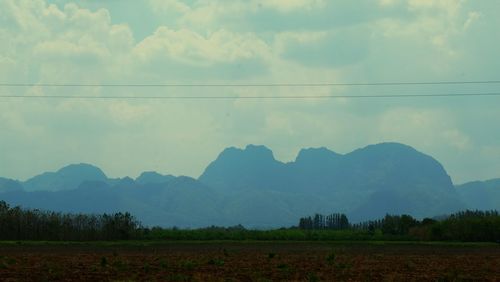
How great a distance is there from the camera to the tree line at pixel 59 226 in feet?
282

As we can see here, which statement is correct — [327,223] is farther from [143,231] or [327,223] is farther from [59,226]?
[59,226]

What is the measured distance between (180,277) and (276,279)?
165 inches

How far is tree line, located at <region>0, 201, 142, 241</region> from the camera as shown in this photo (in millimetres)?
86062

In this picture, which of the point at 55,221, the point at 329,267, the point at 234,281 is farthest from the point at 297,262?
the point at 55,221

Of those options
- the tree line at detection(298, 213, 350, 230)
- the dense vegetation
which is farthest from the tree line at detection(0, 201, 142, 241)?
the tree line at detection(298, 213, 350, 230)

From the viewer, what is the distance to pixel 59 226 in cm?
8825

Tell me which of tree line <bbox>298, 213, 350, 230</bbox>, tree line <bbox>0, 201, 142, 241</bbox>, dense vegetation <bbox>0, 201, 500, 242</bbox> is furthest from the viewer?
tree line <bbox>298, 213, 350, 230</bbox>

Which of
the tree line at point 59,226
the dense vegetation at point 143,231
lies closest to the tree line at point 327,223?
the dense vegetation at point 143,231

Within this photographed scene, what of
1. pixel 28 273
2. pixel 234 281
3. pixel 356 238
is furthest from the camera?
pixel 356 238

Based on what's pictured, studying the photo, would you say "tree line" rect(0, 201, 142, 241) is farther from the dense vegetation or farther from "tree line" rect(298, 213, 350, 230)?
"tree line" rect(298, 213, 350, 230)

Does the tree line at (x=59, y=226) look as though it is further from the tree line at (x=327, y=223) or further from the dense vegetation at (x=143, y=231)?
the tree line at (x=327, y=223)

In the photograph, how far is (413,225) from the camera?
116500 mm

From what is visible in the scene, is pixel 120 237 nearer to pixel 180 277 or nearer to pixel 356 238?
pixel 356 238

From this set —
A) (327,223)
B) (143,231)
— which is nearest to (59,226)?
(143,231)
